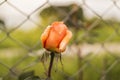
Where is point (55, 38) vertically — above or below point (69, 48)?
below

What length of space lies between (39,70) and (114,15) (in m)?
0.83

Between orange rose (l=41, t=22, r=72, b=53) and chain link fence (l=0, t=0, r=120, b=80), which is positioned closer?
orange rose (l=41, t=22, r=72, b=53)

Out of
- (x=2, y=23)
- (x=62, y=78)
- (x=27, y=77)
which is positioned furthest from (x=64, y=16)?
(x=27, y=77)

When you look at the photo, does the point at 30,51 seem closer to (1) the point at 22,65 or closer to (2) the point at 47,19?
(2) the point at 47,19

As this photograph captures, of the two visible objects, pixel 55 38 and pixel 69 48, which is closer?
pixel 55 38

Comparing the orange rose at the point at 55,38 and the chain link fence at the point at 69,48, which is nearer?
the orange rose at the point at 55,38

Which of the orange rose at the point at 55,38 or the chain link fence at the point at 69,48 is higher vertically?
the chain link fence at the point at 69,48

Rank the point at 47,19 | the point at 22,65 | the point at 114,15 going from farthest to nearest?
the point at 114,15
the point at 22,65
the point at 47,19

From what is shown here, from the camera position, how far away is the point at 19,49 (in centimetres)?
219

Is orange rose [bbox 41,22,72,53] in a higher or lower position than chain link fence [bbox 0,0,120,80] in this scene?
lower

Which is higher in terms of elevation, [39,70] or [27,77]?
[39,70]

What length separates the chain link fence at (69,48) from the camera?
1592 millimetres

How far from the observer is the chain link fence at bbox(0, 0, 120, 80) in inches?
62.7

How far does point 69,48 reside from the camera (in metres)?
1.75
